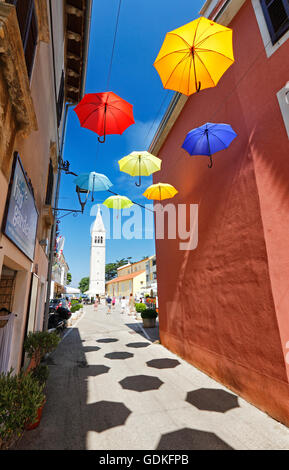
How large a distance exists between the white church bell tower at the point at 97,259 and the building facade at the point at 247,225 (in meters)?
50.9

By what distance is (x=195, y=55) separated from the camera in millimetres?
4730

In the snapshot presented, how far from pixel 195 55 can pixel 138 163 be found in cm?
399

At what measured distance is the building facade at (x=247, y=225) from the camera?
427cm

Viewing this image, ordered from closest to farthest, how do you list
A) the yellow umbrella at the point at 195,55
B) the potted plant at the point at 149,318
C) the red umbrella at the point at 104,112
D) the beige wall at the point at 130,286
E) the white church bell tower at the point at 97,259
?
the yellow umbrella at the point at 195,55
the red umbrella at the point at 104,112
the potted plant at the point at 149,318
the beige wall at the point at 130,286
the white church bell tower at the point at 97,259

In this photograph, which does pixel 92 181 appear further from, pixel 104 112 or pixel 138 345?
pixel 138 345

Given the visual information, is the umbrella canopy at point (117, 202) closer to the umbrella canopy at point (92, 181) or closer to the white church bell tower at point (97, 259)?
the umbrella canopy at point (92, 181)

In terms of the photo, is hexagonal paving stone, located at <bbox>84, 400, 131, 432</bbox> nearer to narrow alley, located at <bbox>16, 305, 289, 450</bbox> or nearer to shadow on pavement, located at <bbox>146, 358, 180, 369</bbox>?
narrow alley, located at <bbox>16, 305, 289, 450</bbox>

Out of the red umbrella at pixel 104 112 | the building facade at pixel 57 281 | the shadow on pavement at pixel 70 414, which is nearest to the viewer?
the shadow on pavement at pixel 70 414

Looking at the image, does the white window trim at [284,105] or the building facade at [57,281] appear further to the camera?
the building facade at [57,281]

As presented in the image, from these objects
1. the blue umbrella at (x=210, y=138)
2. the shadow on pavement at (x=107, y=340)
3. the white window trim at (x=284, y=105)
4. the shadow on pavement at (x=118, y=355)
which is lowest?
the shadow on pavement at (x=118, y=355)

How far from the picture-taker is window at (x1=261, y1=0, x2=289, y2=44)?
4711 mm

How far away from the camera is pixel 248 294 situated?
4.91 m

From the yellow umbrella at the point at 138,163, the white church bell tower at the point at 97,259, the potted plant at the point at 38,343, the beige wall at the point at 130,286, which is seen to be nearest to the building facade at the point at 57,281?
the beige wall at the point at 130,286

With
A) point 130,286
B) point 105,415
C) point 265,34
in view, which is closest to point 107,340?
point 105,415
